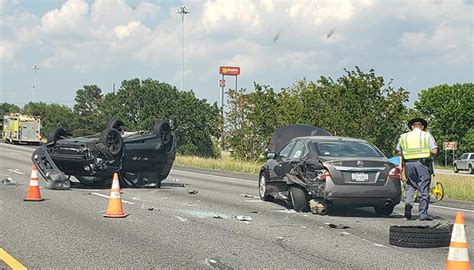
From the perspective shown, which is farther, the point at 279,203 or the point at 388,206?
the point at 279,203

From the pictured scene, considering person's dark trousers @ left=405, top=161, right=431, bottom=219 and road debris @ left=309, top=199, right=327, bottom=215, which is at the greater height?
person's dark trousers @ left=405, top=161, right=431, bottom=219

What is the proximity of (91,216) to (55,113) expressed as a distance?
123 metres

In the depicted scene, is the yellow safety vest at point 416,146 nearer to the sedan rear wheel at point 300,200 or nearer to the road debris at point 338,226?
the sedan rear wheel at point 300,200

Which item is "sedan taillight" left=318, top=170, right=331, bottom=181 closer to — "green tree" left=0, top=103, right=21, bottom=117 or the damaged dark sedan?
the damaged dark sedan

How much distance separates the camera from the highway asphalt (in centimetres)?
747

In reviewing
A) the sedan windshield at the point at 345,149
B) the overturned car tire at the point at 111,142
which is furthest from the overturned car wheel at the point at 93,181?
the sedan windshield at the point at 345,149

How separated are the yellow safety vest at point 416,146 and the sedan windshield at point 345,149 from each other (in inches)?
23.3

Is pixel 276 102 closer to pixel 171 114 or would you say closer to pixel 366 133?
pixel 366 133

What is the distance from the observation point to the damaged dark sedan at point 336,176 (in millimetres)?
11305

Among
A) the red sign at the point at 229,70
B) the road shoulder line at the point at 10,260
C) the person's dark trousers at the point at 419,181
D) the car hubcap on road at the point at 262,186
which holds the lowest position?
the road shoulder line at the point at 10,260

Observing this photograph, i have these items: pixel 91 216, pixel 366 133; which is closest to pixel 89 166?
pixel 91 216

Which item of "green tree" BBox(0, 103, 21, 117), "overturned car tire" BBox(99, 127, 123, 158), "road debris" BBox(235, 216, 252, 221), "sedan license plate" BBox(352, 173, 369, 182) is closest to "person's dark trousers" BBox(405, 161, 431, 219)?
"sedan license plate" BBox(352, 173, 369, 182)

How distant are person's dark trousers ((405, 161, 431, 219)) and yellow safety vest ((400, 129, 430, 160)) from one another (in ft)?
0.46

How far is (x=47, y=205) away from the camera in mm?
12727
